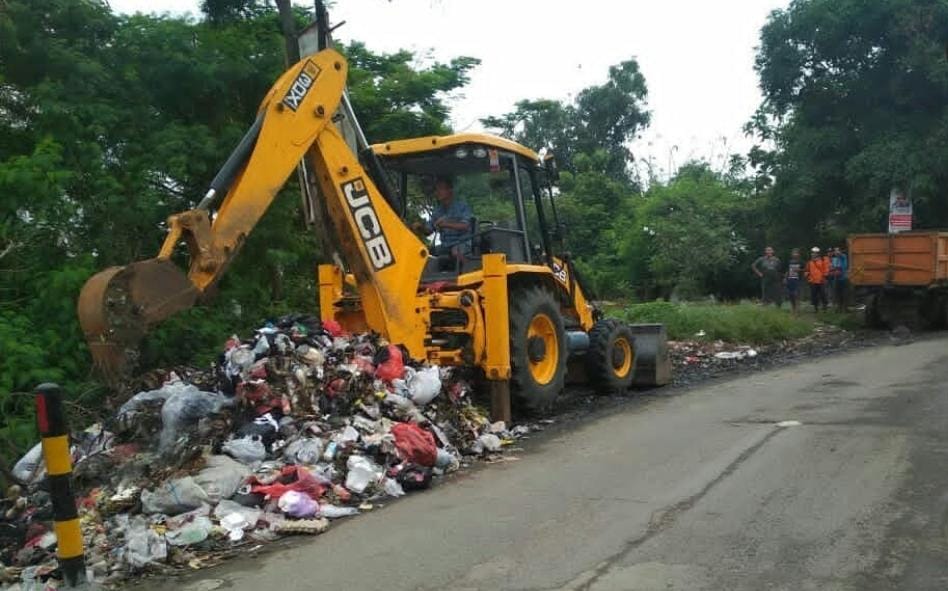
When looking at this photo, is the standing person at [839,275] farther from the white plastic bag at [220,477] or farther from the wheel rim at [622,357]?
the white plastic bag at [220,477]

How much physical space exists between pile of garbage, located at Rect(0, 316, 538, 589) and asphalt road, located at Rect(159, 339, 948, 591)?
1.16ft

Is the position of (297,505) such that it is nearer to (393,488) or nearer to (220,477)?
(220,477)

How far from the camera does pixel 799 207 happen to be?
24.2 metres

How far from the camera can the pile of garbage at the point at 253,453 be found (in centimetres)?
533

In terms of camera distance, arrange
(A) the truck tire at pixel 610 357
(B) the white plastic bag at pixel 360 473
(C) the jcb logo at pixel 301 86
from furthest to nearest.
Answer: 1. (A) the truck tire at pixel 610 357
2. (C) the jcb logo at pixel 301 86
3. (B) the white plastic bag at pixel 360 473

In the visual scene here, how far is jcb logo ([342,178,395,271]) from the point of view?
26.1 ft

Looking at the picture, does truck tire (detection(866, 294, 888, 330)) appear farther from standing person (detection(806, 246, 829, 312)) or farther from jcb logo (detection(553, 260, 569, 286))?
jcb logo (detection(553, 260, 569, 286))

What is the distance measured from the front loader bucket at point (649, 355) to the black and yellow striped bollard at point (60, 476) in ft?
27.1

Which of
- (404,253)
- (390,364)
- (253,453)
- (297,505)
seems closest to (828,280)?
(404,253)

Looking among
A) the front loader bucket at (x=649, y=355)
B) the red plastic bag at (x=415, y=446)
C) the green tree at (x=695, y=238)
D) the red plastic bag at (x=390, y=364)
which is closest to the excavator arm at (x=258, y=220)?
the red plastic bag at (x=390, y=364)

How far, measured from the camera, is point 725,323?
17078mm

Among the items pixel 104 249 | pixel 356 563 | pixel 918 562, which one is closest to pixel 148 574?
pixel 356 563

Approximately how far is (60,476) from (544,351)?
597 cm

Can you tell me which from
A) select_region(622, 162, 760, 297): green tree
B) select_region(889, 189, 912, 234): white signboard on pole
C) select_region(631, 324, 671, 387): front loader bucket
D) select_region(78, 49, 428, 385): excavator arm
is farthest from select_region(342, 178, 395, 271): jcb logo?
select_region(622, 162, 760, 297): green tree
